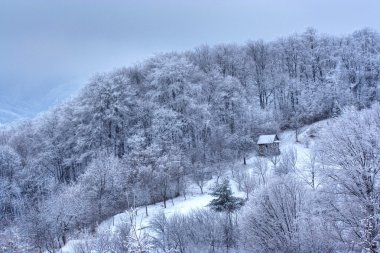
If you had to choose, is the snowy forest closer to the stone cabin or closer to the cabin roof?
the stone cabin

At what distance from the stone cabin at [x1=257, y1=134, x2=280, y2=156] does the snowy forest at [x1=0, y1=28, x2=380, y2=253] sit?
132cm

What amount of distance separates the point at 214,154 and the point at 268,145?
7.56m

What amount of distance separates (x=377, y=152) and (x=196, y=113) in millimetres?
34840

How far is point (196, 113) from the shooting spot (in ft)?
182

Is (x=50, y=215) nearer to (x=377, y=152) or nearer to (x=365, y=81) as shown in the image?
(x=377, y=152)

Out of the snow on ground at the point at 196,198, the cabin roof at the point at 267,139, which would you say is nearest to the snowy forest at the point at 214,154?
the snow on ground at the point at 196,198

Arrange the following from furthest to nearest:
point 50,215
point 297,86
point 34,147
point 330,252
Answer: point 297,86 → point 34,147 → point 50,215 → point 330,252

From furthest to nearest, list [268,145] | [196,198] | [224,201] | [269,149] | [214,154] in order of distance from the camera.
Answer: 1. [214,154]
2. [268,145]
3. [269,149]
4. [196,198]
5. [224,201]

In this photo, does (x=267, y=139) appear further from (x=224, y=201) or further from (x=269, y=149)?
(x=224, y=201)

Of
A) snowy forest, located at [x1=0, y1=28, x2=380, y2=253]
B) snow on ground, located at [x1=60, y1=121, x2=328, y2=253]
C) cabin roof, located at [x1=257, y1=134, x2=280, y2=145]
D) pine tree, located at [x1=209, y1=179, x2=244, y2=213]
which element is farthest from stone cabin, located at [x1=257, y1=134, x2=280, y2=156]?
pine tree, located at [x1=209, y1=179, x2=244, y2=213]

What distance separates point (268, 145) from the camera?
159 feet

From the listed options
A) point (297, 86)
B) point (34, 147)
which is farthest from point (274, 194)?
point (34, 147)

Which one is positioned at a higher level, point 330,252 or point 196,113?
point 196,113

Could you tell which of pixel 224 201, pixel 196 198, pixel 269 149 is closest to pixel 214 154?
pixel 269 149
